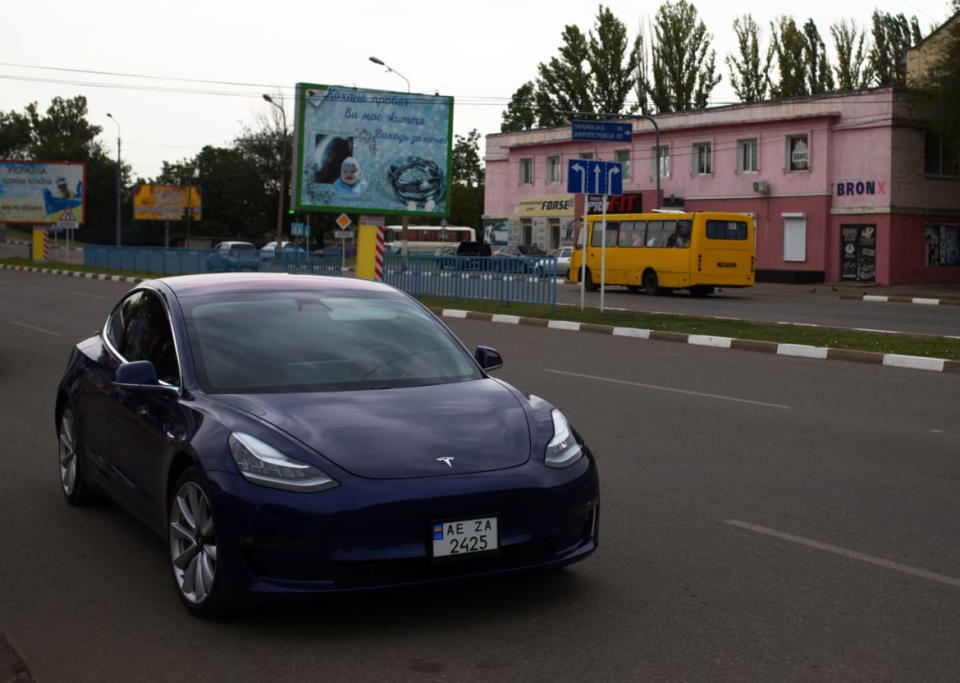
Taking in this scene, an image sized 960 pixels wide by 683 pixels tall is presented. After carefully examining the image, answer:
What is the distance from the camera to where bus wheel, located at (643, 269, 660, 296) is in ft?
122

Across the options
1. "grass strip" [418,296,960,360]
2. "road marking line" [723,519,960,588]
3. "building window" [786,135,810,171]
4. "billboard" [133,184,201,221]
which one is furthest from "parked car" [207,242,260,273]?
"billboard" [133,184,201,221]

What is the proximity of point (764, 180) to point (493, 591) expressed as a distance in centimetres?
4495

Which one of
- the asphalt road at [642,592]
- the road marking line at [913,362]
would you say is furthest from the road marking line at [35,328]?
the road marking line at [913,362]

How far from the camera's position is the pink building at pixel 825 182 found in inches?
1737

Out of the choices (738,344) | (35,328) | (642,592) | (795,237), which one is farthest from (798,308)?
(642,592)

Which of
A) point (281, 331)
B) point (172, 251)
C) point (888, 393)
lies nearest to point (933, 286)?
point (172, 251)

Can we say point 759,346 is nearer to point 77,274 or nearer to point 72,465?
point 72,465

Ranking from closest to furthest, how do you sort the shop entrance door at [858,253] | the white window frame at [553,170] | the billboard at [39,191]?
the shop entrance door at [858,253] → the white window frame at [553,170] → the billboard at [39,191]

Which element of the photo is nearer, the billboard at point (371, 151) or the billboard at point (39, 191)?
the billboard at point (371, 151)

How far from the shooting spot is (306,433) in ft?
16.1

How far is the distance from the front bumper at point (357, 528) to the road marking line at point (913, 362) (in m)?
12.2

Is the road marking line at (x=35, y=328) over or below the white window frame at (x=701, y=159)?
below

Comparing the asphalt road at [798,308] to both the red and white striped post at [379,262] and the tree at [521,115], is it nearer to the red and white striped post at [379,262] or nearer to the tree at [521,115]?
the red and white striped post at [379,262]

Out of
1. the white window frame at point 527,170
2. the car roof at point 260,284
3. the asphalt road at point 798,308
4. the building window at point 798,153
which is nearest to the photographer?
the car roof at point 260,284
